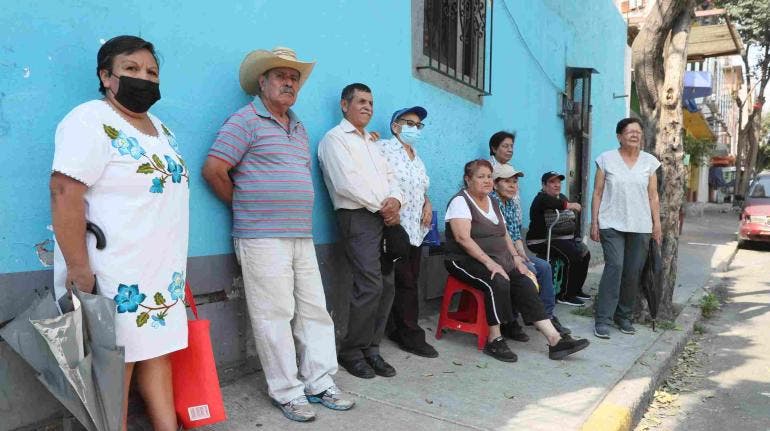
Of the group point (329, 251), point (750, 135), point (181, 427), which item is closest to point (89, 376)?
point (181, 427)

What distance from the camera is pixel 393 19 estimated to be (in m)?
4.44

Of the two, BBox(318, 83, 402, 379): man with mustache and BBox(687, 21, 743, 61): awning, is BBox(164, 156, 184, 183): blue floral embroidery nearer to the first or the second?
BBox(318, 83, 402, 379): man with mustache

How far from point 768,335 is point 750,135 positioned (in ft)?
68.3

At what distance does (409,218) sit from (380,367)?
1.03m

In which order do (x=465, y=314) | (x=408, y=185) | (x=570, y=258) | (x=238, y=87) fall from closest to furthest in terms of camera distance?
(x=238, y=87), (x=408, y=185), (x=465, y=314), (x=570, y=258)

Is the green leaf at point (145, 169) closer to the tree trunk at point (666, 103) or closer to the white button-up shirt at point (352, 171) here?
the white button-up shirt at point (352, 171)

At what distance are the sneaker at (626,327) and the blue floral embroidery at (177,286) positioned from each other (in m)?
3.84

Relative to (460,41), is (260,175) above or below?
below

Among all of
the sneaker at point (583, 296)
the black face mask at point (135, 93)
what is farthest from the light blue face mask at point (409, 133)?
the sneaker at point (583, 296)

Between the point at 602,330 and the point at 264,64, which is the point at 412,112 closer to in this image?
the point at 264,64

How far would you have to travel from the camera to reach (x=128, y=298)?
2.10 metres

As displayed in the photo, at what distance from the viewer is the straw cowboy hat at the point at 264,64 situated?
290cm

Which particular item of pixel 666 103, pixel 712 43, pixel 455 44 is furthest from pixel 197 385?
pixel 712 43

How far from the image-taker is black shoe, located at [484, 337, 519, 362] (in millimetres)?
3930
